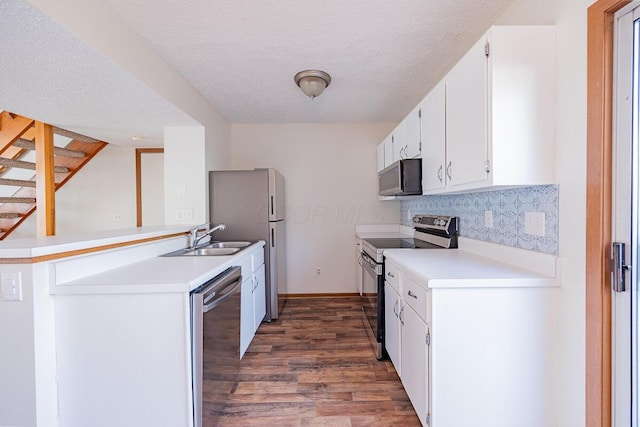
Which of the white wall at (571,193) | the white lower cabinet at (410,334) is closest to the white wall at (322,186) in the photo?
the white lower cabinet at (410,334)

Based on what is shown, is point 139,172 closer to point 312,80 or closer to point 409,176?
point 312,80

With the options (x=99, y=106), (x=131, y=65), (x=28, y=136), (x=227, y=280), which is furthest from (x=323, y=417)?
(x=28, y=136)

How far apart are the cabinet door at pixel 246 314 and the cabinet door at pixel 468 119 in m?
1.70

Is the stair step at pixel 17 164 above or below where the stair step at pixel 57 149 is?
below

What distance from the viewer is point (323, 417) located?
168cm

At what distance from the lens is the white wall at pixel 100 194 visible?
4.06m

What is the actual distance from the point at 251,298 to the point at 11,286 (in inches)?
60.1

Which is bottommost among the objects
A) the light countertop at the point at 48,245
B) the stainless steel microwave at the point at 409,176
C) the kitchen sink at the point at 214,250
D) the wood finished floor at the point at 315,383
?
the wood finished floor at the point at 315,383

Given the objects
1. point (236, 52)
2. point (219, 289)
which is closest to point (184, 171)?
point (236, 52)

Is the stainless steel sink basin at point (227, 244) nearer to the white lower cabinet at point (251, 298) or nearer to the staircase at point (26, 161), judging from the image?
the white lower cabinet at point (251, 298)

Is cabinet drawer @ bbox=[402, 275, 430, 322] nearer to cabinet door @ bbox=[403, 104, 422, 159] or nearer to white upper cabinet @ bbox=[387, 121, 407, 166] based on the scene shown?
cabinet door @ bbox=[403, 104, 422, 159]

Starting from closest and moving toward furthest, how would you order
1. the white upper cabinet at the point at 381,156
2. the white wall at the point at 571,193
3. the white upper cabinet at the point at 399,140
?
the white wall at the point at 571,193, the white upper cabinet at the point at 399,140, the white upper cabinet at the point at 381,156

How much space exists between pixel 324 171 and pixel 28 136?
3416 millimetres

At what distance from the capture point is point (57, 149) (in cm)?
340
